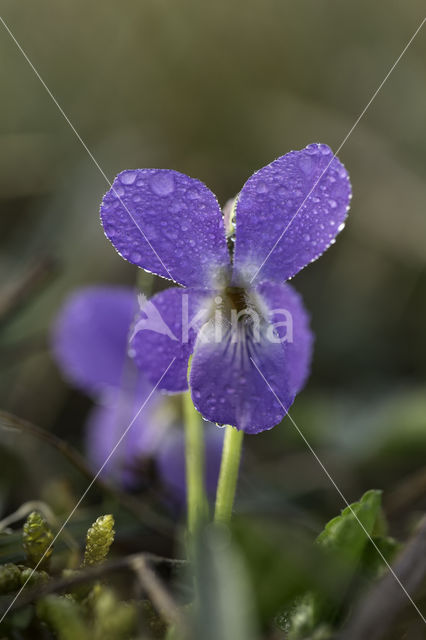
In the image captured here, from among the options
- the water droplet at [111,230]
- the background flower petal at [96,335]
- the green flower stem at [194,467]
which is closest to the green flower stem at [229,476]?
the green flower stem at [194,467]

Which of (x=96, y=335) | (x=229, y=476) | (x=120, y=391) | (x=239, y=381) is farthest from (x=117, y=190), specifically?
(x=120, y=391)

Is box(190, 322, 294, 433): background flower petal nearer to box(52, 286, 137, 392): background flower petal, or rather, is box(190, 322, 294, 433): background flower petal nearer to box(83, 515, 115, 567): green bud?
box(83, 515, 115, 567): green bud

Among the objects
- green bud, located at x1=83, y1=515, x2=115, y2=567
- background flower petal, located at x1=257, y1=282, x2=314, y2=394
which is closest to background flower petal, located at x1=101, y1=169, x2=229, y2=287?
background flower petal, located at x1=257, y1=282, x2=314, y2=394

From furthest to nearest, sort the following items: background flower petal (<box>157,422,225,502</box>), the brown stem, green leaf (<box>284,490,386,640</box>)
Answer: background flower petal (<box>157,422,225,502</box>), the brown stem, green leaf (<box>284,490,386,640</box>)

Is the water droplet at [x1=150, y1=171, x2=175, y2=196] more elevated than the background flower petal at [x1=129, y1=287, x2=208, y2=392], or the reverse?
the water droplet at [x1=150, y1=171, x2=175, y2=196]

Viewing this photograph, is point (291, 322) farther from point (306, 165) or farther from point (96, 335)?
point (96, 335)

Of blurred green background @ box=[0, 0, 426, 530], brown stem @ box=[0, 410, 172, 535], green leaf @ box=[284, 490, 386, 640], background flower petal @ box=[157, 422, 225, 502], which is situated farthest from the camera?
blurred green background @ box=[0, 0, 426, 530]

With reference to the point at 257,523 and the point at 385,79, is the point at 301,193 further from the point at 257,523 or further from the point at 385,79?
the point at 385,79

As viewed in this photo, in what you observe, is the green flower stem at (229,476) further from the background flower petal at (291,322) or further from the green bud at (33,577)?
the green bud at (33,577)
